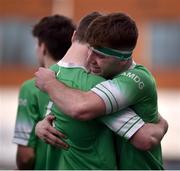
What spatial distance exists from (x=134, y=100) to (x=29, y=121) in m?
1.22

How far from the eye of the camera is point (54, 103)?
11.5 ft

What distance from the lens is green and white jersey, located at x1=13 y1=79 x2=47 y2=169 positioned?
4559 millimetres

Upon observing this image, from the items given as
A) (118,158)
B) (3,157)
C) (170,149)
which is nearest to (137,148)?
(118,158)

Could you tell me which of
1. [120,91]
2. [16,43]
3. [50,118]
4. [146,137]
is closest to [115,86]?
[120,91]

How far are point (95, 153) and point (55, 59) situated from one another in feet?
3.88

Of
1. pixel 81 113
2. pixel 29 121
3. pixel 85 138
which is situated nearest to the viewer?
pixel 81 113

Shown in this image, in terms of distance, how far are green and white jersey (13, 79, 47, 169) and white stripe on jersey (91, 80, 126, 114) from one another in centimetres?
114

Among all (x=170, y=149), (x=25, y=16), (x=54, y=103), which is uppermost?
(x=54, y=103)

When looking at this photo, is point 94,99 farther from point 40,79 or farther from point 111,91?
point 40,79

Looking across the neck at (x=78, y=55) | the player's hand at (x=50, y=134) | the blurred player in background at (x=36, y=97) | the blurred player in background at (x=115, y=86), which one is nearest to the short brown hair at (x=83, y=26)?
the neck at (x=78, y=55)

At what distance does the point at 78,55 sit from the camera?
363 cm

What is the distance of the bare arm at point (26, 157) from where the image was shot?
15.1 feet

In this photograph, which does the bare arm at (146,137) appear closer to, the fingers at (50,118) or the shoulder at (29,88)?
the fingers at (50,118)

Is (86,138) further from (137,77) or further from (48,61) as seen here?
(48,61)
